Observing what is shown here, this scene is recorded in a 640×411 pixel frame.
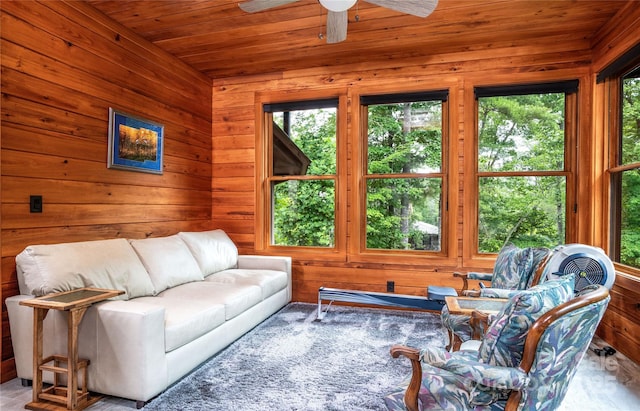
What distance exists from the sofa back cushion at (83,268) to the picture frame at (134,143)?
32.9 inches

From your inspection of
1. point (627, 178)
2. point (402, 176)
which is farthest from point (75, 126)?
point (627, 178)

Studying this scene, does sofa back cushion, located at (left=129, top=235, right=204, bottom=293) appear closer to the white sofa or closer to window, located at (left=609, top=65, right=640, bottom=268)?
the white sofa

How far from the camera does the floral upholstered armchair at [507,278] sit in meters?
2.45

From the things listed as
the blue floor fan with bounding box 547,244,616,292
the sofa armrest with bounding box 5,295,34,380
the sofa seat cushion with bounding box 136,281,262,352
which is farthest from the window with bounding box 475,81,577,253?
the sofa armrest with bounding box 5,295,34,380

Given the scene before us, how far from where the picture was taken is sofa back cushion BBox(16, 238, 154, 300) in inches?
88.1

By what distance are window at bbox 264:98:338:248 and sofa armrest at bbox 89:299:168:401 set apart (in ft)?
8.13

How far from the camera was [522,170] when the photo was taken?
376 cm

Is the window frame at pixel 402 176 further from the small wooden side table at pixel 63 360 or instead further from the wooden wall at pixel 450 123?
the small wooden side table at pixel 63 360

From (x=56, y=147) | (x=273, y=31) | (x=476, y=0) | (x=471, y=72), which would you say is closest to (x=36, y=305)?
(x=56, y=147)

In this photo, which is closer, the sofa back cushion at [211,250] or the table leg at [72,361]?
the table leg at [72,361]

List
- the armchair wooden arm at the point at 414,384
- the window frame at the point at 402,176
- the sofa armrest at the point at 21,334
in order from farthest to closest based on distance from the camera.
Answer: the window frame at the point at 402,176, the sofa armrest at the point at 21,334, the armchair wooden arm at the point at 414,384

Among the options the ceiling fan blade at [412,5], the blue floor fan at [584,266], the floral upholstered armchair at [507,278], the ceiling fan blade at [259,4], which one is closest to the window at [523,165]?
the floral upholstered armchair at [507,278]

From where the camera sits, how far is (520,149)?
376 cm

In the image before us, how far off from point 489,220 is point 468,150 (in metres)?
0.79
